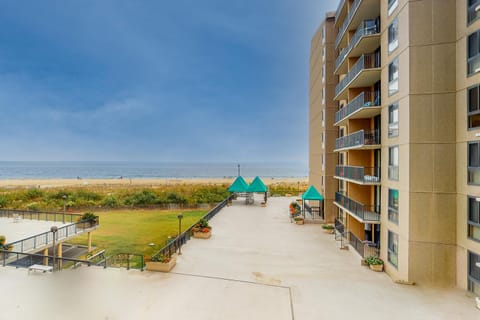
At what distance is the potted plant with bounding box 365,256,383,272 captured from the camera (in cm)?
1028

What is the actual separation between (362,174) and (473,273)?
5.79 m

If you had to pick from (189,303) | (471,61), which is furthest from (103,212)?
(471,61)

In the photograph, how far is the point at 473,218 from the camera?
26.4 ft

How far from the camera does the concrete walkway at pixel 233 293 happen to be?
23.0ft

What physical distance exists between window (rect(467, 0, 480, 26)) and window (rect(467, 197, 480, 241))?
620 centimetres

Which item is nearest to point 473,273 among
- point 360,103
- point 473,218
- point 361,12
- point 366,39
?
point 473,218

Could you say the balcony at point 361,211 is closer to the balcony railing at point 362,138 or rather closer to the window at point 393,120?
the balcony railing at point 362,138

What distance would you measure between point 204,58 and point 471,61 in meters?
121

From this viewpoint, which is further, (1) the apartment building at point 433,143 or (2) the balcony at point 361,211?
(2) the balcony at point 361,211

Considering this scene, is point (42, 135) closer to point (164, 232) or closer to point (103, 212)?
point (103, 212)

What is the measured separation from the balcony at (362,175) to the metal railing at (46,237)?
53.9 feet

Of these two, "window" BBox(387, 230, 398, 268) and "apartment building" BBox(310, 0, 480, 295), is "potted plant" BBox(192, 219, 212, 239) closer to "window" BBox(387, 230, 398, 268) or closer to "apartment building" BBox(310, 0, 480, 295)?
"apartment building" BBox(310, 0, 480, 295)

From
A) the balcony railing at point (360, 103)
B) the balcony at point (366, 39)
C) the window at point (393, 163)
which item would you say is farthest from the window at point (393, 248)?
the balcony at point (366, 39)

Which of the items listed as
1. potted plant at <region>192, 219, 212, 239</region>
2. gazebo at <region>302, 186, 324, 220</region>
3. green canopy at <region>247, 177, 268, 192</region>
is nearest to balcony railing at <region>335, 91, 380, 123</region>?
gazebo at <region>302, 186, 324, 220</region>
